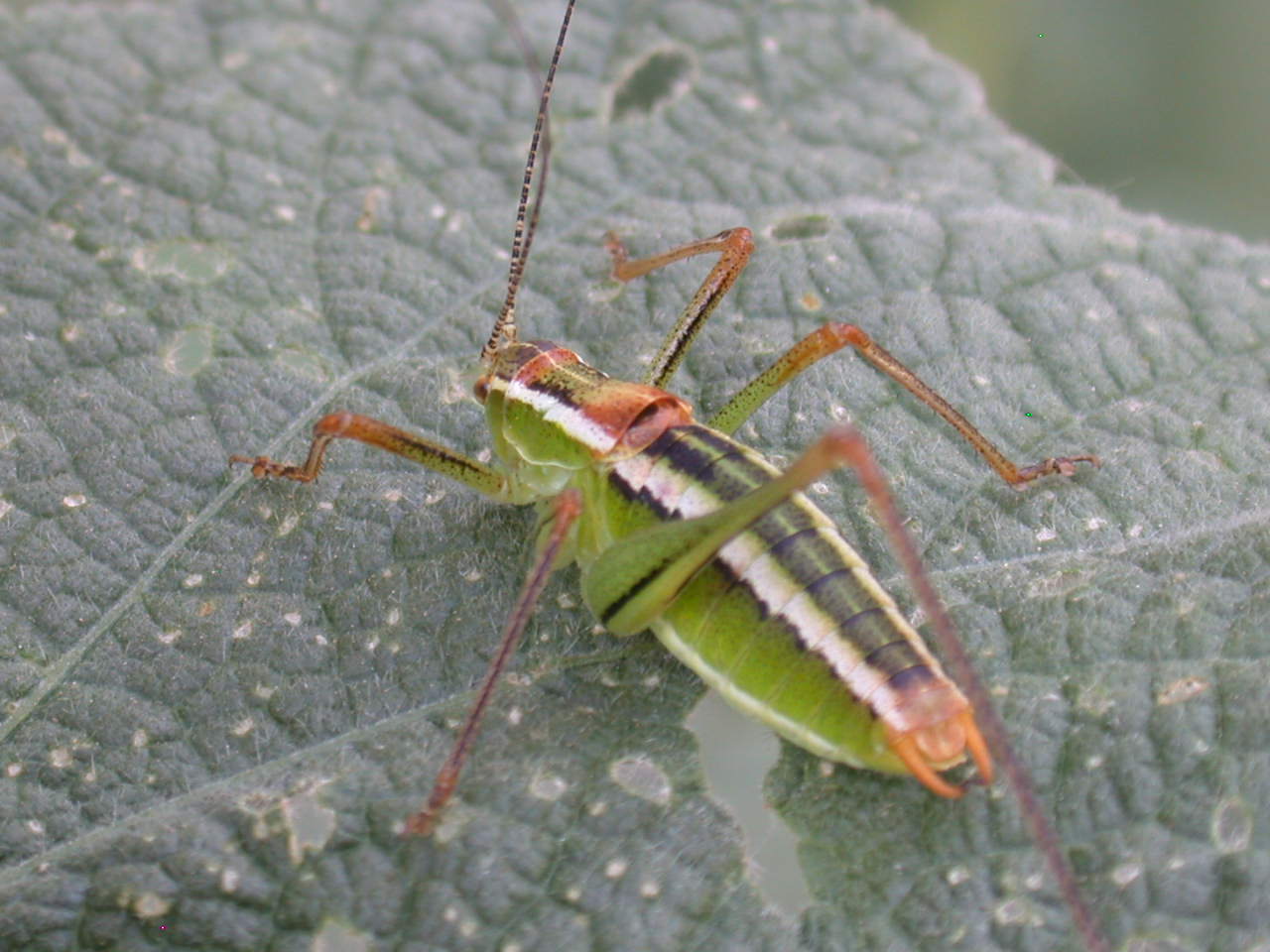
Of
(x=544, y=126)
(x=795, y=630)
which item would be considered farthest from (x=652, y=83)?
(x=795, y=630)

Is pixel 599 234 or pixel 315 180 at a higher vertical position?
pixel 599 234

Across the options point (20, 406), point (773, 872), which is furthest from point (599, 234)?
point (773, 872)

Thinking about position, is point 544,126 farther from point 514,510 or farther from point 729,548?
point 729,548

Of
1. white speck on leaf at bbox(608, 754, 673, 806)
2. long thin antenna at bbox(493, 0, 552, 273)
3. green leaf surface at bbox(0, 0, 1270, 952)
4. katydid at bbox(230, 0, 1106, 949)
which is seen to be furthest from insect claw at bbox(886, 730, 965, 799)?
long thin antenna at bbox(493, 0, 552, 273)

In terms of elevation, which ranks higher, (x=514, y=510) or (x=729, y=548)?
(x=729, y=548)

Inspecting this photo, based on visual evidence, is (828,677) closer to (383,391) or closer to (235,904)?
(235,904)

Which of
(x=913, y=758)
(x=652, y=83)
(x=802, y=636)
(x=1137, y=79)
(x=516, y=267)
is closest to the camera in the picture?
(x=913, y=758)
